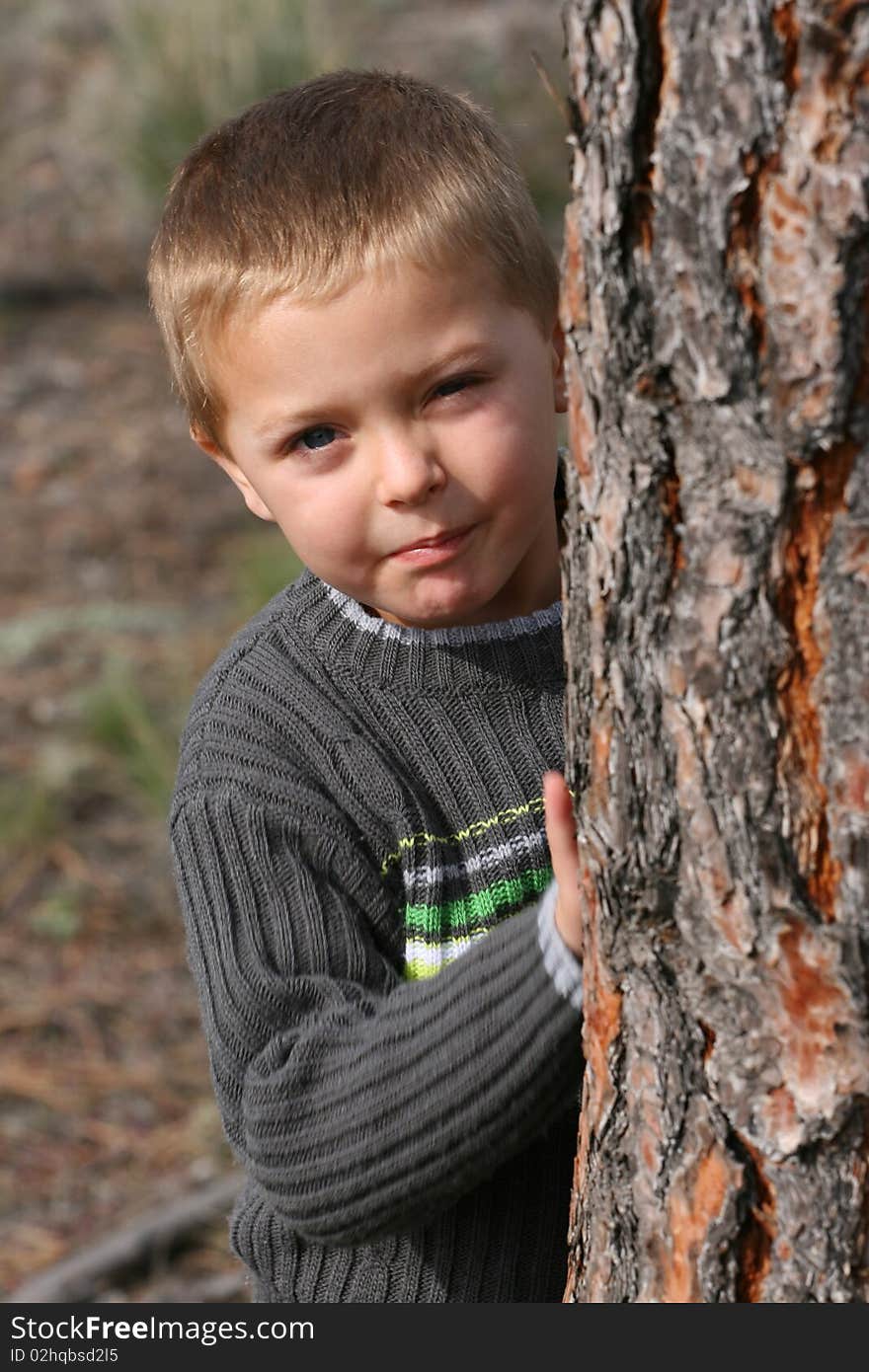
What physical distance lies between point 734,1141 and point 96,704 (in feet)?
11.9

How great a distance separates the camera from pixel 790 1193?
1.29 meters

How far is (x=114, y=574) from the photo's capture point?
5.62m

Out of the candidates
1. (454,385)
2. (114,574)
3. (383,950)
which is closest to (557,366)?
(454,385)

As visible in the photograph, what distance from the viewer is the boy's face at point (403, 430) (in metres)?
1.55

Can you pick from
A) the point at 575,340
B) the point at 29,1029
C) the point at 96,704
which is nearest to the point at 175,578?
the point at 96,704

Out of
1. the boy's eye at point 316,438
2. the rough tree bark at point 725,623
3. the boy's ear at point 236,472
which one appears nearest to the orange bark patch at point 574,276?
the rough tree bark at point 725,623

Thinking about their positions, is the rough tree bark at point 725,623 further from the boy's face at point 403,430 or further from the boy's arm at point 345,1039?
the boy's face at point 403,430

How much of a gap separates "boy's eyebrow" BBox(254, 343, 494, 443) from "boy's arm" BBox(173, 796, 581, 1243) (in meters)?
0.39

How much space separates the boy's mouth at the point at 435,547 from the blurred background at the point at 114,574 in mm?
457

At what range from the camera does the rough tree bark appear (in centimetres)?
109

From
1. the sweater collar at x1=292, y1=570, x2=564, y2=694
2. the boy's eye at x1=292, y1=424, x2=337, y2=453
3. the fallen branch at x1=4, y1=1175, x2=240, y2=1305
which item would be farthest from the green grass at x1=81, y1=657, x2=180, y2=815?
the boy's eye at x1=292, y1=424, x2=337, y2=453

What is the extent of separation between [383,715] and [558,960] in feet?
1.35

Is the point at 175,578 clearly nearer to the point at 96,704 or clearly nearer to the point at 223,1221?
the point at 96,704

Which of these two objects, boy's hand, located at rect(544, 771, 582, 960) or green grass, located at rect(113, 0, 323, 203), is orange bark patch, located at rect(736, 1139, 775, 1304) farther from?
green grass, located at rect(113, 0, 323, 203)
